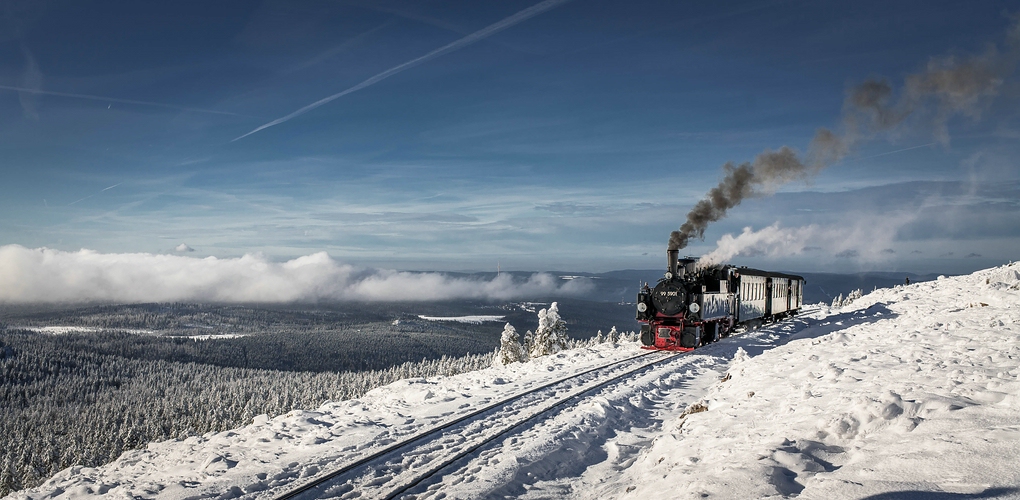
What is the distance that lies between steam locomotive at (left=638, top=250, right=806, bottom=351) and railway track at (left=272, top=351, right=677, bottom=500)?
10.7m

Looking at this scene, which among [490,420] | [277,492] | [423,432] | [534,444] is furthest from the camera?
[490,420]

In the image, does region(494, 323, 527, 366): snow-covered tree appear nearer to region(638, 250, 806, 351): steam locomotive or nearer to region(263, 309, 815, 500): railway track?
region(638, 250, 806, 351): steam locomotive

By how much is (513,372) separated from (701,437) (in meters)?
9.74

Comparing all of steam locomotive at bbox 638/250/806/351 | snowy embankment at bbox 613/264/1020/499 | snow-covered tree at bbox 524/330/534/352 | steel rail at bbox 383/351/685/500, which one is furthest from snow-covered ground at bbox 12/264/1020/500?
snow-covered tree at bbox 524/330/534/352

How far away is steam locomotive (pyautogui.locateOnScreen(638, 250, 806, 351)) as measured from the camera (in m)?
25.0

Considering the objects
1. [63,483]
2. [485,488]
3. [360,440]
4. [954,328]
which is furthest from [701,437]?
[954,328]

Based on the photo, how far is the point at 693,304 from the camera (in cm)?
2494

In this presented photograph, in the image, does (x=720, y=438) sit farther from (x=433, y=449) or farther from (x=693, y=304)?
(x=693, y=304)

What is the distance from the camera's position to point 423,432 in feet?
35.3

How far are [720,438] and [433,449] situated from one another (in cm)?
532

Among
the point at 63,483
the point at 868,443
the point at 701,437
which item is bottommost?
the point at 63,483

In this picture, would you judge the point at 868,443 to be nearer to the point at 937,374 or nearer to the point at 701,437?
the point at 701,437

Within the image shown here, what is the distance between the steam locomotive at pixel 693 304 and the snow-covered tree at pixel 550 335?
1443 cm

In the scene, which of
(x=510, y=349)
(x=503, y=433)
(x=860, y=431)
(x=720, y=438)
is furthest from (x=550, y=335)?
(x=860, y=431)
